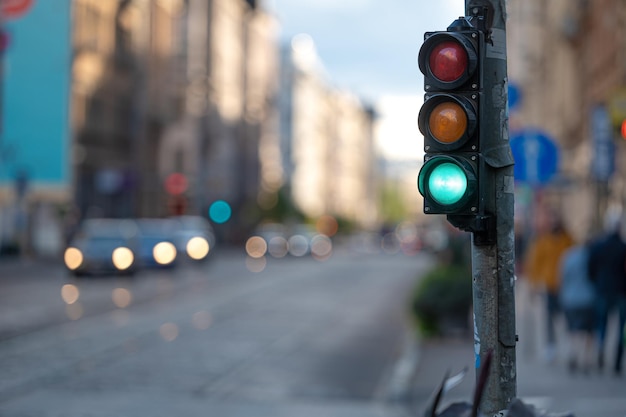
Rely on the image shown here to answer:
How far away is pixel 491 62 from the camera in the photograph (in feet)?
22.9

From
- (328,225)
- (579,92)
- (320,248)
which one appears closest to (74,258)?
(579,92)

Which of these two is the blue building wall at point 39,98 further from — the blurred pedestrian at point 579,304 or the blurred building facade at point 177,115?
the blurred pedestrian at point 579,304

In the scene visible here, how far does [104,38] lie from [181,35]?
29033 millimetres

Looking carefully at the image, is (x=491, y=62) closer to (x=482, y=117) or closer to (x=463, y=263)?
(x=482, y=117)

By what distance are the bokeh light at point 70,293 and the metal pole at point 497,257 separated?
71.8ft

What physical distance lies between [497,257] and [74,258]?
31.8 metres

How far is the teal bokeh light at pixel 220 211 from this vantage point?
97062mm

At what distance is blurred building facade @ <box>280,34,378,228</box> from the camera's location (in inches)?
5674

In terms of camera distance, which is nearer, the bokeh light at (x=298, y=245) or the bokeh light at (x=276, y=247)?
the bokeh light at (x=276, y=247)

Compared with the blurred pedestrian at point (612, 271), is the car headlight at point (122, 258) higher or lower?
lower

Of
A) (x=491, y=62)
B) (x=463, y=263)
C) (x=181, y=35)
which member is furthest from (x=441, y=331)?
(x=181, y=35)

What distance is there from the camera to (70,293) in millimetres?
31516

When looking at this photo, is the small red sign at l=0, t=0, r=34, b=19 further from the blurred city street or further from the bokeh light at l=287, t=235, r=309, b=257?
the bokeh light at l=287, t=235, r=309, b=257

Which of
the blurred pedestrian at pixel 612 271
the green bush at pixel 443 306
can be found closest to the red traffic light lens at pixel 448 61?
the blurred pedestrian at pixel 612 271
